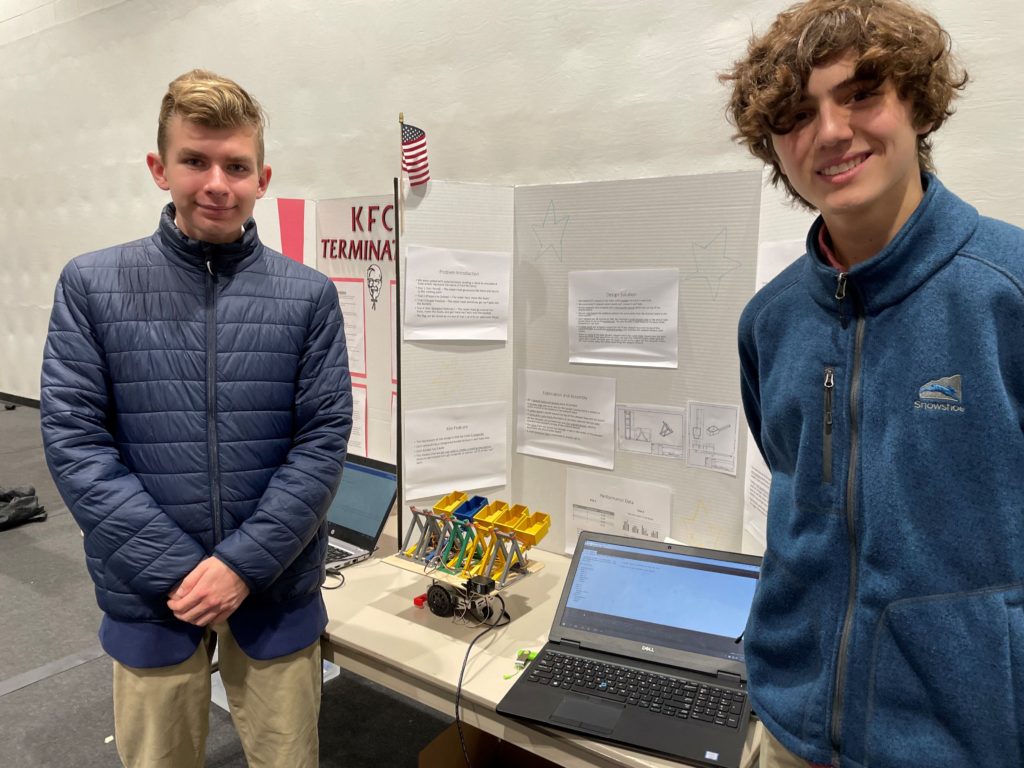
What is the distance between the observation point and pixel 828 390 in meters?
0.80

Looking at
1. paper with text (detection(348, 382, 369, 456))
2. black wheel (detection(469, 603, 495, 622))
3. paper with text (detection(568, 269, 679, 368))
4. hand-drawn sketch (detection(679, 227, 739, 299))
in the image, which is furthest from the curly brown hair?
paper with text (detection(348, 382, 369, 456))

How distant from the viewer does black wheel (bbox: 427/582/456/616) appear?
152 cm

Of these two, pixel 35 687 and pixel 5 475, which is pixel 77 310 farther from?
pixel 5 475

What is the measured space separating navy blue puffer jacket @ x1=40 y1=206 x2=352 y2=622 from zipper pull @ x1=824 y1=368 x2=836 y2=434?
837 mm

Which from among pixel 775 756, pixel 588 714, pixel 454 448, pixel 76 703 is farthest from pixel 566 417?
pixel 76 703

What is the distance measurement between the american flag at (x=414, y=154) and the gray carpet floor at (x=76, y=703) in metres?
1.65

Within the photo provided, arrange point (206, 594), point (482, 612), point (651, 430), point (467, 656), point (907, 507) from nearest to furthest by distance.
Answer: point (907, 507), point (206, 594), point (467, 656), point (482, 612), point (651, 430)

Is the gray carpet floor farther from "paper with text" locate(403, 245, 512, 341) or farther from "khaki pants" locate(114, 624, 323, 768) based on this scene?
"paper with text" locate(403, 245, 512, 341)

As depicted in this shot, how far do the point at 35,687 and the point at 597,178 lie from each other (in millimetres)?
2449

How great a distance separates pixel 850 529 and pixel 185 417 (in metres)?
1.04

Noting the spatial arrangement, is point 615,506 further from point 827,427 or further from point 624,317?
point 827,427

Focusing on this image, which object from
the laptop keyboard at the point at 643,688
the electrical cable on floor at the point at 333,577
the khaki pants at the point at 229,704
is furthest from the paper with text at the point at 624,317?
the khaki pants at the point at 229,704

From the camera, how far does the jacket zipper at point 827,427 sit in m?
0.79

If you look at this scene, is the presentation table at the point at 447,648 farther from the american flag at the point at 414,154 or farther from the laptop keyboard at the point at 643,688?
the american flag at the point at 414,154
